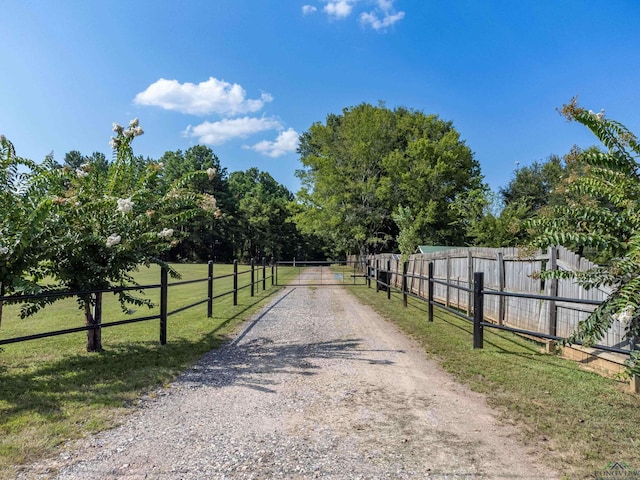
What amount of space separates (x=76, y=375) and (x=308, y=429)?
291cm

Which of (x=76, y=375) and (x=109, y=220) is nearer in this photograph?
(x=76, y=375)

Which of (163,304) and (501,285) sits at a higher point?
(501,285)

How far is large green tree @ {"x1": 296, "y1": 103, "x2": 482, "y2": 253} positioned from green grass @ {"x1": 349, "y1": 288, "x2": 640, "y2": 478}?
76.4 ft

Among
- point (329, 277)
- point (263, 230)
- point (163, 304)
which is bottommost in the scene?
point (329, 277)

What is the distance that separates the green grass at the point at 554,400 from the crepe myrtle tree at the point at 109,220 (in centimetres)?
394

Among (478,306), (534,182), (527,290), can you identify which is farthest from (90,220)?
(534,182)

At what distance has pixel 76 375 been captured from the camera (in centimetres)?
456

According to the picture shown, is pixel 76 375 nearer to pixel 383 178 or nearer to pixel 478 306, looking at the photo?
pixel 478 306

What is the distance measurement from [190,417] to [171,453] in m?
0.67

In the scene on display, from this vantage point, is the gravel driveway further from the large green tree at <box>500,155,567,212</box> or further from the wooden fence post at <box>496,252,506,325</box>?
the large green tree at <box>500,155,567,212</box>

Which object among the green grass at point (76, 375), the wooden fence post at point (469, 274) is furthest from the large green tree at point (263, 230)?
the green grass at point (76, 375)

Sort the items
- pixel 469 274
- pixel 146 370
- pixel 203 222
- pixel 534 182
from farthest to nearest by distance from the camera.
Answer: pixel 203 222, pixel 534 182, pixel 469 274, pixel 146 370

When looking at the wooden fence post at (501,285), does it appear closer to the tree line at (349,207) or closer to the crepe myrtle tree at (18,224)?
the tree line at (349,207)

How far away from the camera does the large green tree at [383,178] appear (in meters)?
29.6
